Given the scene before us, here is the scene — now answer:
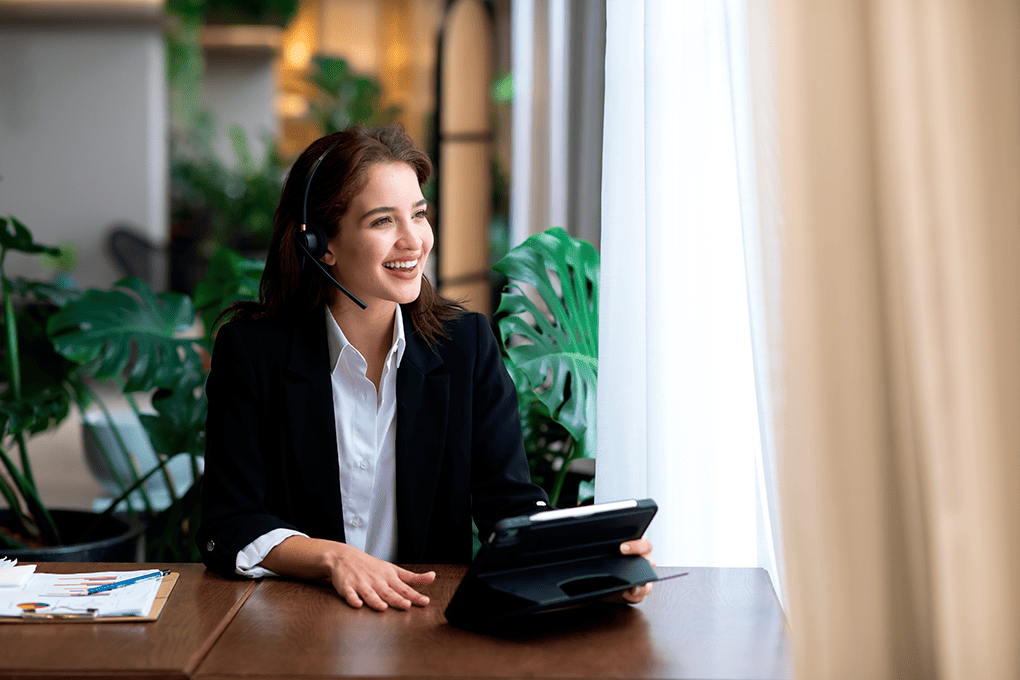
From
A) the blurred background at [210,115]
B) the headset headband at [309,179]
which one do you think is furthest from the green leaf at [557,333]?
the blurred background at [210,115]

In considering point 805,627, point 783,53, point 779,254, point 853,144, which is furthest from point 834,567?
point 783,53

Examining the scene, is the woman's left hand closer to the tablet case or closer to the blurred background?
the tablet case

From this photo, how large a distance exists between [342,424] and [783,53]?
85 centimetres

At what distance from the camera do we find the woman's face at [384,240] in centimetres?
135

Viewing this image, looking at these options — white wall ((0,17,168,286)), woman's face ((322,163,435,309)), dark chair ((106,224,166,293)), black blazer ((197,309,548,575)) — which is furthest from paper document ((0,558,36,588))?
white wall ((0,17,168,286))

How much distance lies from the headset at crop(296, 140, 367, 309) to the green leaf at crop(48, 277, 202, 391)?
0.81 metres

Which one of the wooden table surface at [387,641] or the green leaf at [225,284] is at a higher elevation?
the green leaf at [225,284]

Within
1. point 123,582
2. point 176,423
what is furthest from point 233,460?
point 176,423

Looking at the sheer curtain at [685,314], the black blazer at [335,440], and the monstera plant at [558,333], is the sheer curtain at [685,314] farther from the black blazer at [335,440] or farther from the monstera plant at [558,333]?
the black blazer at [335,440]

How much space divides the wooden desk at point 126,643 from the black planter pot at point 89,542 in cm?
85

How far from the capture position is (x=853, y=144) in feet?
3.67

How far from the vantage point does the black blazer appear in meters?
1.32

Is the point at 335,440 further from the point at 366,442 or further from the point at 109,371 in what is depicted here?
the point at 109,371

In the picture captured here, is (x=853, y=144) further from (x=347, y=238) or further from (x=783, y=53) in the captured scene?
(x=347, y=238)
